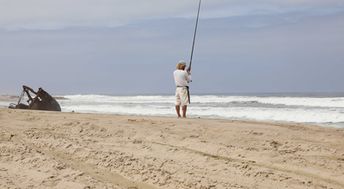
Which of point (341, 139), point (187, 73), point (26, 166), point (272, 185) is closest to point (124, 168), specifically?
point (26, 166)

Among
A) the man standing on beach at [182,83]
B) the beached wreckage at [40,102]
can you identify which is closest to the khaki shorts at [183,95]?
the man standing on beach at [182,83]

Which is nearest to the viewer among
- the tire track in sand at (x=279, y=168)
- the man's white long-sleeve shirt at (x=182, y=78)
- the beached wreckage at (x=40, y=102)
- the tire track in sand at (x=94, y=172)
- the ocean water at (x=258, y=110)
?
the tire track in sand at (x=94, y=172)

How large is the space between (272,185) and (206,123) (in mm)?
3253

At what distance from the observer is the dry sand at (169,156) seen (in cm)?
584

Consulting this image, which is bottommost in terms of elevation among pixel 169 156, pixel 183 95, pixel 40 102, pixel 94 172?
pixel 94 172

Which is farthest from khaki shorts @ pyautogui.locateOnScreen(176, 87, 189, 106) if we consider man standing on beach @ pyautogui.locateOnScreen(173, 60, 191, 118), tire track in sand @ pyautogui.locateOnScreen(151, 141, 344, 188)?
tire track in sand @ pyautogui.locateOnScreen(151, 141, 344, 188)

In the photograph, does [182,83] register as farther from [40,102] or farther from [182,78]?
[40,102]

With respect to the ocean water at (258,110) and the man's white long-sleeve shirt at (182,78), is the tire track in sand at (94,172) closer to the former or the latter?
the man's white long-sleeve shirt at (182,78)

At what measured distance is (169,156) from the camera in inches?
260

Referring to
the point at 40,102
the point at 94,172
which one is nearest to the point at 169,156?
the point at 94,172

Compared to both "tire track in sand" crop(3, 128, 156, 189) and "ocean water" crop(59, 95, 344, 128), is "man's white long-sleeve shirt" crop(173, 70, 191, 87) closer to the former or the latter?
"tire track in sand" crop(3, 128, 156, 189)

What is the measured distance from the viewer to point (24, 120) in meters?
9.52

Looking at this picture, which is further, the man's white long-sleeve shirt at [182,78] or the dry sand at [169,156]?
the man's white long-sleeve shirt at [182,78]

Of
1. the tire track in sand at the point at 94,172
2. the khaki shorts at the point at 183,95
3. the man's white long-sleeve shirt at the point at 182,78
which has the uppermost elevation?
the man's white long-sleeve shirt at the point at 182,78
